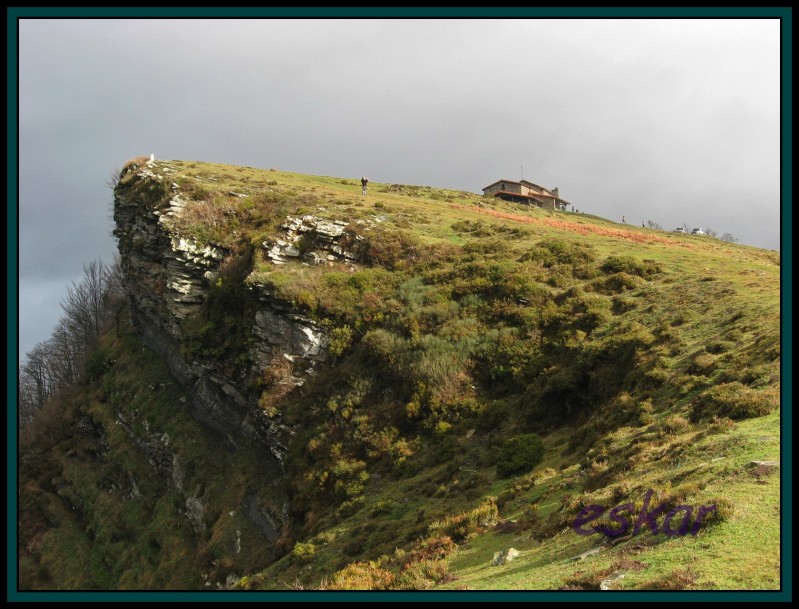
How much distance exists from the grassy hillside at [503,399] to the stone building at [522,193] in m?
56.5

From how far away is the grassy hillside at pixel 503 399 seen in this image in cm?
1103

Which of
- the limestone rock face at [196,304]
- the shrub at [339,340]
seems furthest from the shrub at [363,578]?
the shrub at [339,340]

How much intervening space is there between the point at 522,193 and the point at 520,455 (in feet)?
296

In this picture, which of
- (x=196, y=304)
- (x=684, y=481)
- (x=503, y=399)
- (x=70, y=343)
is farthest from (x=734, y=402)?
(x=70, y=343)

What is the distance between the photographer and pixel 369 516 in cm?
2119

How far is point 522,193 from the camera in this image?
104 m

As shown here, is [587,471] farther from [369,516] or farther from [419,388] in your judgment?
[419,388]

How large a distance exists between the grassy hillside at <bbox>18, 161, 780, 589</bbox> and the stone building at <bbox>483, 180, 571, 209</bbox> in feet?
185

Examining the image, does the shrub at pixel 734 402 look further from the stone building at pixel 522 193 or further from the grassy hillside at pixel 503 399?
the stone building at pixel 522 193

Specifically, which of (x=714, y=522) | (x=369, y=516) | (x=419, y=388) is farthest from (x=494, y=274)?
(x=714, y=522)

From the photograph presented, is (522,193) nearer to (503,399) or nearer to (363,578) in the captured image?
(503,399)

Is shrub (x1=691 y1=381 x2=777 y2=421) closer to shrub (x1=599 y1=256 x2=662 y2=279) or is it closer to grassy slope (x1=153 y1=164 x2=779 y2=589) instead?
grassy slope (x1=153 y1=164 x2=779 y2=589)

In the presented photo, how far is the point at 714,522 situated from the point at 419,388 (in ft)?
59.4

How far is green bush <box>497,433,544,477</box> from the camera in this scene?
1878 centimetres
